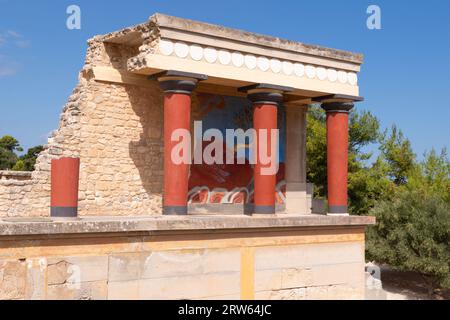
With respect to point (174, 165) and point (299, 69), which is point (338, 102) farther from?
point (174, 165)

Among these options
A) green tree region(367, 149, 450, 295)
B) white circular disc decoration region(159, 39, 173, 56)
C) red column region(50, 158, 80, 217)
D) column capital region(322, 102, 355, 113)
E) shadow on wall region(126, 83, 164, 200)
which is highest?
white circular disc decoration region(159, 39, 173, 56)

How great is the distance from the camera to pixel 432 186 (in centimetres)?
2442

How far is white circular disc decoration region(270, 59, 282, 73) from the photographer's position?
1202cm

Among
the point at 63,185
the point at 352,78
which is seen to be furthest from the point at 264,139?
the point at 63,185

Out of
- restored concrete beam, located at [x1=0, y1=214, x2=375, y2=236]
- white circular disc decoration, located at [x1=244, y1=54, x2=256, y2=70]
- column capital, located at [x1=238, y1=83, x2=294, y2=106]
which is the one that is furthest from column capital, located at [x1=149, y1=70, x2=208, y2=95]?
restored concrete beam, located at [x1=0, y1=214, x2=375, y2=236]

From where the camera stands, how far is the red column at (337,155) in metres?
13.0

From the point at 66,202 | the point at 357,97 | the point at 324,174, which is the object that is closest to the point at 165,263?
the point at 66,202

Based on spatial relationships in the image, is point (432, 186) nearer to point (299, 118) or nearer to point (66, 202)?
point (299, 118)

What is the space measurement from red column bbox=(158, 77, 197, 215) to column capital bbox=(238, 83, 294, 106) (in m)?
1.54

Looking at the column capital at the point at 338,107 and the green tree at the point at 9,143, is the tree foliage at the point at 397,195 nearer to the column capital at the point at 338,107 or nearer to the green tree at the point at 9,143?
the column capital at the point at 338,107

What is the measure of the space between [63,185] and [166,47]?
3.44 m

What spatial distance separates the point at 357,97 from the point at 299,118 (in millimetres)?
Result: 1747

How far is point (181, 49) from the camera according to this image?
420 inches

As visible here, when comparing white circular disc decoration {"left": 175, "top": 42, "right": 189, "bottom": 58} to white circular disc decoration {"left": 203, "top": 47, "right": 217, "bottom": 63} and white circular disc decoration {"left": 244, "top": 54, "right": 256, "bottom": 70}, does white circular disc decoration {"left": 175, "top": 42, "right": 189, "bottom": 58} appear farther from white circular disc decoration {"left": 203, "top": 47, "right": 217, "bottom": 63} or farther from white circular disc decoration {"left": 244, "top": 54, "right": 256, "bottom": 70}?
white circular disc decoration {"left": 244, "top": 54, "right": 256, "bottom": 70}
